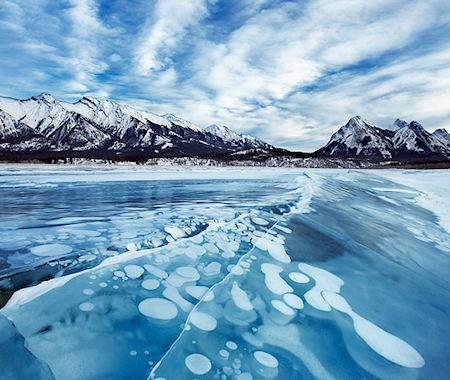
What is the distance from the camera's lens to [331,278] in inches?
140

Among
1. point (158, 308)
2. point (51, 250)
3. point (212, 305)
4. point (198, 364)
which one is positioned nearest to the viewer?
point (198, 364)

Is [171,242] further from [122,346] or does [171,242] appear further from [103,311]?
[122,346]

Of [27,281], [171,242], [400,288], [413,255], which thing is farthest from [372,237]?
[27,281]

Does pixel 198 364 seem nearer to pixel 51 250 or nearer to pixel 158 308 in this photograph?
pixel 158 308

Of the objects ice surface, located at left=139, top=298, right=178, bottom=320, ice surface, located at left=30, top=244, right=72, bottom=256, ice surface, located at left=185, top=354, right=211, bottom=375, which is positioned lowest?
ice surface, located at left=185, top=354, right=211, bottom=375

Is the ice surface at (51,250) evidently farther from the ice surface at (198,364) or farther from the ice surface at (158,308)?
the ice surface at (198,364)

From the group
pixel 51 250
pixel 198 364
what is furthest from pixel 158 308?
pixel 51 250

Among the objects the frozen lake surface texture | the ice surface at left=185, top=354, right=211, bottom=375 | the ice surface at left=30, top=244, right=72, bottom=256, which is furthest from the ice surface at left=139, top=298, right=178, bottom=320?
the ice surface at left=30, top=244, right=72, bottom=256

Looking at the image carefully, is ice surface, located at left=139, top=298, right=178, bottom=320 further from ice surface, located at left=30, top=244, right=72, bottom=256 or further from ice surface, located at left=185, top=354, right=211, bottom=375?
ice surface, located at left=30, top=244, right=72, bottom=256

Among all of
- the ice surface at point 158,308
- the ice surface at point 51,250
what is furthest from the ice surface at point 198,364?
the ice surface at point 51,250

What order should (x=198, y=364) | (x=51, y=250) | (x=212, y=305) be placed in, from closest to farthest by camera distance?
1. (x=198, y=364)
2. (x=212, y=305)
3. (x=51, y=250)

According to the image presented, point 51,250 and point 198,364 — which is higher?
point 51,250

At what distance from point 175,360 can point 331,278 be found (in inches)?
80.7

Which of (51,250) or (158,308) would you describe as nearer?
(158,308)
